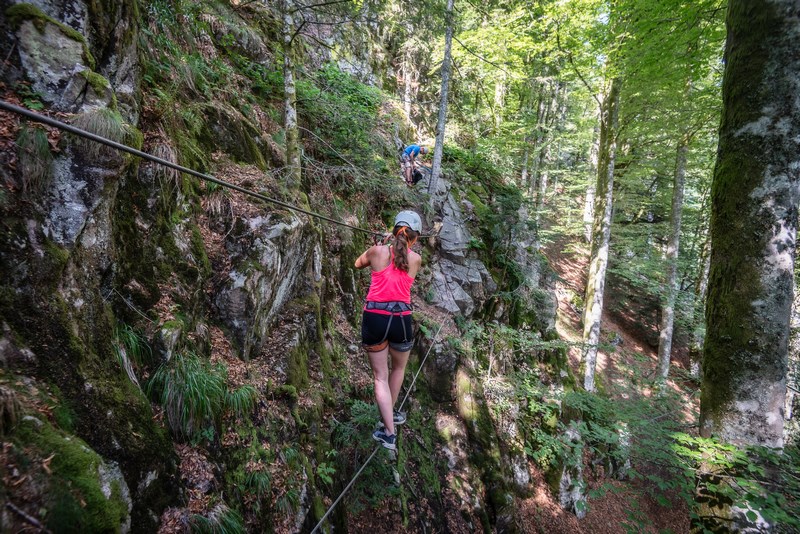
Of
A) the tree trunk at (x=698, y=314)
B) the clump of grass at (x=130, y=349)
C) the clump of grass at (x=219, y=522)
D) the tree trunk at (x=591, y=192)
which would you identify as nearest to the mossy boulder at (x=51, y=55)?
the clump of grass at (x=130, y=349)

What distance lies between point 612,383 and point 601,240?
514cm

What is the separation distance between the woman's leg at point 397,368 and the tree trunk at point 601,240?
7053 mm

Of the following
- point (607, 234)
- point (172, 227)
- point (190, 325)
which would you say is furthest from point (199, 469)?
point (607, 234)

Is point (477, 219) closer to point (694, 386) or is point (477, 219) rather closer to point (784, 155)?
point (784, 155)

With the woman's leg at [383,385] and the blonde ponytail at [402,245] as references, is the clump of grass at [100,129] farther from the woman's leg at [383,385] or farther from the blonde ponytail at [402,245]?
the woman's leg at [383,385]

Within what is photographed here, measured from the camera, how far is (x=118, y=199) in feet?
8.89

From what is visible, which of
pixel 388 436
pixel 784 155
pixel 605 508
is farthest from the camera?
pixel 605 508

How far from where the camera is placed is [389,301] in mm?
3559

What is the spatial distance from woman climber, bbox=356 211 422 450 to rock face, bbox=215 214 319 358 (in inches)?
45.1

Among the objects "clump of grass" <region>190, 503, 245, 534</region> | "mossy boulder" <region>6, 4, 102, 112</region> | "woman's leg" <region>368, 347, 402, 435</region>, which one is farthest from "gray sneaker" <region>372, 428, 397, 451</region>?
"mossy boulder" <region>6, 4, 102, 112</region>

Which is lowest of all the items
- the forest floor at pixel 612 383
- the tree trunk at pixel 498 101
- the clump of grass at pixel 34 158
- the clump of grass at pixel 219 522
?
the forest floor at pixel 612 383

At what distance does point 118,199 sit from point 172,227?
2.06 ft

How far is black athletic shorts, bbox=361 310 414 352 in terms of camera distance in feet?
11.7

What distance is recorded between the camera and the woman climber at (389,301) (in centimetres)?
356
